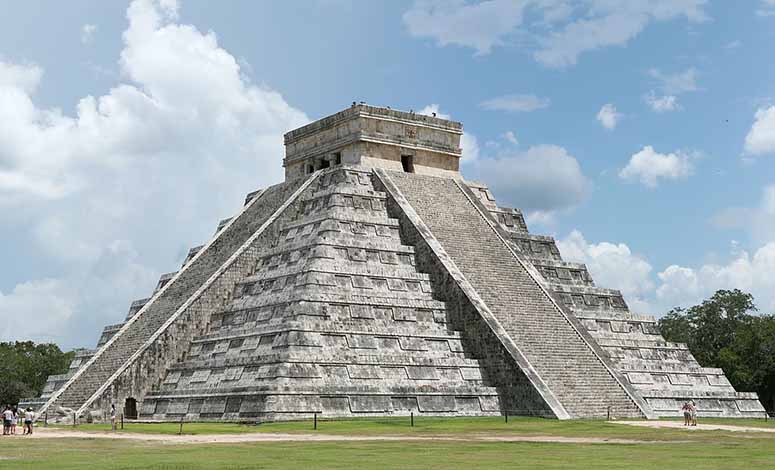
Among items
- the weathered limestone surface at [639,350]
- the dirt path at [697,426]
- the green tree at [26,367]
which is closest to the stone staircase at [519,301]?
the weathered limestone surface at [639,350]

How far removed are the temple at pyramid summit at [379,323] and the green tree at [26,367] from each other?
747 inches

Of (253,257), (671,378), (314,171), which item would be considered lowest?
(671,378)

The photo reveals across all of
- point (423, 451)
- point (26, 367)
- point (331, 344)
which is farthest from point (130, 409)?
point (26, 367)

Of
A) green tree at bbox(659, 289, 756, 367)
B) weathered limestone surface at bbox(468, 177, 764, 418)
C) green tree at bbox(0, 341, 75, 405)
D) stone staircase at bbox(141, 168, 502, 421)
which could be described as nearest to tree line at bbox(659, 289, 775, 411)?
green tree at bbox(659, 289, 756, 367)

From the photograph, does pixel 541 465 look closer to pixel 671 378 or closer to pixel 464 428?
pixel 464 428

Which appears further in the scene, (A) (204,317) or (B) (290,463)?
(A) (204,317)

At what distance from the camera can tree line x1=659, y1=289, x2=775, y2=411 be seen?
5047cm

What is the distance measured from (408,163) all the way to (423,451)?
23.1 metres

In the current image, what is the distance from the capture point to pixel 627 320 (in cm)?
3772

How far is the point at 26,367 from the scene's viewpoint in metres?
58.8

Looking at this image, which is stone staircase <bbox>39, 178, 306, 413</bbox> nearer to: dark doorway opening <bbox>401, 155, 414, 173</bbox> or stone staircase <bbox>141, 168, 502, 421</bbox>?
stone staircase <bbox>141, 168, 502, 421</bbox>

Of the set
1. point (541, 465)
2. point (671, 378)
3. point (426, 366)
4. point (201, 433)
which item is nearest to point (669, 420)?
point (671, 378)

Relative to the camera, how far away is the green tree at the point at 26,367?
56.1 m

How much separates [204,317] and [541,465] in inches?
792
